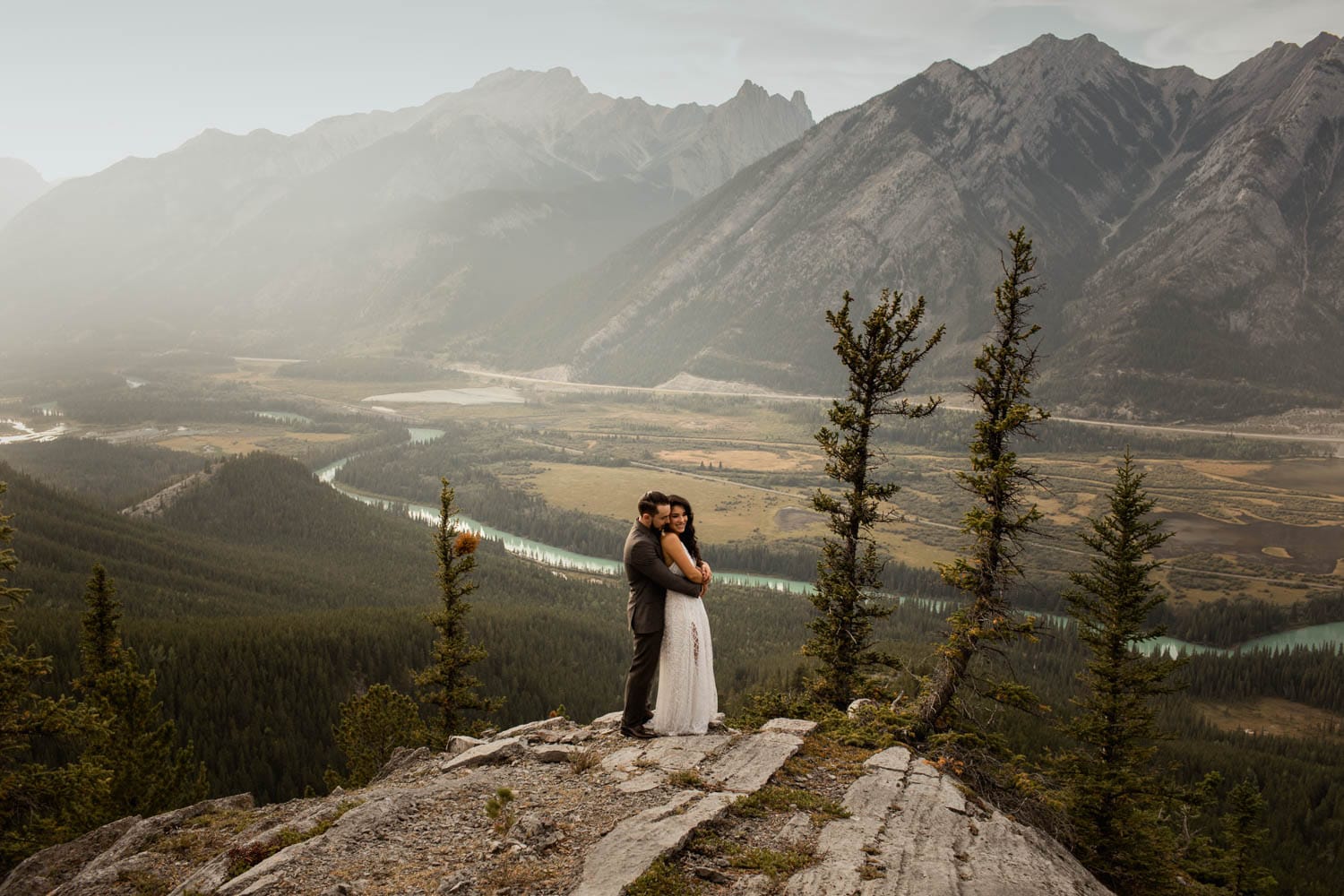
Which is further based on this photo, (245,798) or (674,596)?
(245,798)

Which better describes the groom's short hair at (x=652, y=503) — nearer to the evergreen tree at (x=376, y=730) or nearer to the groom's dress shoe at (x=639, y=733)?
the groom's dress shoe at (x=639, y=733)

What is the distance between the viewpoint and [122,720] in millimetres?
35250

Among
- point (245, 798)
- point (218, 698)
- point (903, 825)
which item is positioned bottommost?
point (218, 698)

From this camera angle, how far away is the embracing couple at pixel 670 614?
63.9ft

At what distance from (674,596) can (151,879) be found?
44.1ft

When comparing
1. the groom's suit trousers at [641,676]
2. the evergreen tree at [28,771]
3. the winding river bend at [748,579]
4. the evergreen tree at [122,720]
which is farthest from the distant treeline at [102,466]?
the groom's suit trousers at [641,676]

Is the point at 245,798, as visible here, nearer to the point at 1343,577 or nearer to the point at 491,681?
the point at 491,681

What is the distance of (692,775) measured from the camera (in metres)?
18.8

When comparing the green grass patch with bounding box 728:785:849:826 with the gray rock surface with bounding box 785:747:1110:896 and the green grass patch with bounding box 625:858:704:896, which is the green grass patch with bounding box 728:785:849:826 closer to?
the gray rock surface with bounding box 785:747:1110:896

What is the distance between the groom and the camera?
19.4 meters

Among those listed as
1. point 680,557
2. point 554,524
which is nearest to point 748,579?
point 554,524

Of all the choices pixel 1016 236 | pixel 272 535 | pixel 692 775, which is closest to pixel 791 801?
pixel 692 775

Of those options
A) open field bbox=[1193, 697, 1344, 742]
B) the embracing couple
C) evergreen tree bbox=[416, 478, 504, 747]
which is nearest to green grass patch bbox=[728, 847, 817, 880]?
the embracing couple

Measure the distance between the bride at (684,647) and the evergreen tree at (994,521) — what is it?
815 cm
